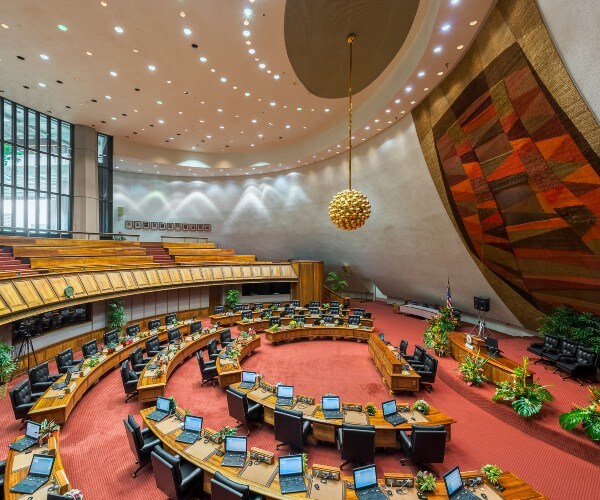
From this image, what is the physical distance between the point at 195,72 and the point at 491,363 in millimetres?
12422

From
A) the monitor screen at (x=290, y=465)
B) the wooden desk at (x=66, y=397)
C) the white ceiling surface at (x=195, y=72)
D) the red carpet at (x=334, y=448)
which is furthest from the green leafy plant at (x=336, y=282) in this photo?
the monitor screen at (x=290, y=465)

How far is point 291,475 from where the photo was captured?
3820 mm

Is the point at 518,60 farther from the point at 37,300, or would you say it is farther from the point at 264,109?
the point at 37,300

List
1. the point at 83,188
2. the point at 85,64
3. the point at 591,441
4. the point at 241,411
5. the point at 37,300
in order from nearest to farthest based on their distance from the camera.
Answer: the point at 591,441
the point at 241,411
the point at 37,300
the point at 85,64
the point at 83,188

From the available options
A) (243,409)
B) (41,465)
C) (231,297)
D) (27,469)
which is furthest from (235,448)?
(231,297)

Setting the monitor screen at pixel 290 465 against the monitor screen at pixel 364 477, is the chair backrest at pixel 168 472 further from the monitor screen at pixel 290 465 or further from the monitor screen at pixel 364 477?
the monitor screen at pixel 364 477

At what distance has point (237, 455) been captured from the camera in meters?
4.19

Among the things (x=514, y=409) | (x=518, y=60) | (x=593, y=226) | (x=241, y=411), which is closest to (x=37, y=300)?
(x=241, y=411)

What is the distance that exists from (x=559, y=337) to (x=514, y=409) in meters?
3.77

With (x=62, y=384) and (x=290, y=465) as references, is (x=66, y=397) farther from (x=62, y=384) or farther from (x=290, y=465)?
(x=290, y=465)

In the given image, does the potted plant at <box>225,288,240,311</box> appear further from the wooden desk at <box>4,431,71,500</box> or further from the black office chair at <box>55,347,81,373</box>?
the wooden desk at <box>4,431,71,500</box>

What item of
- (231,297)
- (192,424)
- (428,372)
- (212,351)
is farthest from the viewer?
(231,297)

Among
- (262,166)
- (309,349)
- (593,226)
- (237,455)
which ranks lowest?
(309,349)

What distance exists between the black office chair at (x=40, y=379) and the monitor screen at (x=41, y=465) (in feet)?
11.9
